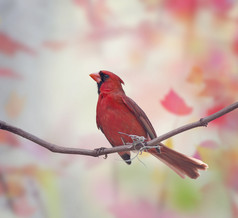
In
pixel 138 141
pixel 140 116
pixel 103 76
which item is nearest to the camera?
pixel 138 141

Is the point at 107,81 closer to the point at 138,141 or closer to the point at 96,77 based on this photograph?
the point at 96,77

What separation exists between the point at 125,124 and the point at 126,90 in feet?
0.78

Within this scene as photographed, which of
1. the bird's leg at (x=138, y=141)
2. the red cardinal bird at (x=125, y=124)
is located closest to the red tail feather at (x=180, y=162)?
the red cardinal bird at (x=125, y=124)

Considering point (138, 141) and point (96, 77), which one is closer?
point (138, 141)

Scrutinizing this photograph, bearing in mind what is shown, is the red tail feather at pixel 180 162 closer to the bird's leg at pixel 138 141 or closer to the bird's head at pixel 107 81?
the bird's leg at pixel 138 141

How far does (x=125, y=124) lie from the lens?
5.74 ft

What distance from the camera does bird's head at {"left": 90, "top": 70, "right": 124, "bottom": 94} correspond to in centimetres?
186

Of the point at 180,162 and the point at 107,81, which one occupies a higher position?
the point at 107,81

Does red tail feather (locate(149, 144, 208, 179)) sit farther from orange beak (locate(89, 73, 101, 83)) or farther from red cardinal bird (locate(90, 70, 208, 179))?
orange beak (locate(89, 73, 101, 83))

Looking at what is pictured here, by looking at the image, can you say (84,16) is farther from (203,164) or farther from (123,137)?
(203,164)

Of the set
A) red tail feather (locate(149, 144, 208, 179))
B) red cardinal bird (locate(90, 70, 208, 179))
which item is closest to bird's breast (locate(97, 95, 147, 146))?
red cardinal bird (locate(90, 70, 208, 179))

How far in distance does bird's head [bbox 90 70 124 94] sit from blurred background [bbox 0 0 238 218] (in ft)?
0.23

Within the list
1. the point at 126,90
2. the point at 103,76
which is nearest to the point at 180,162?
the point at 126,90

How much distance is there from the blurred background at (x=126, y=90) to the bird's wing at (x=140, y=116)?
0.11 metres
